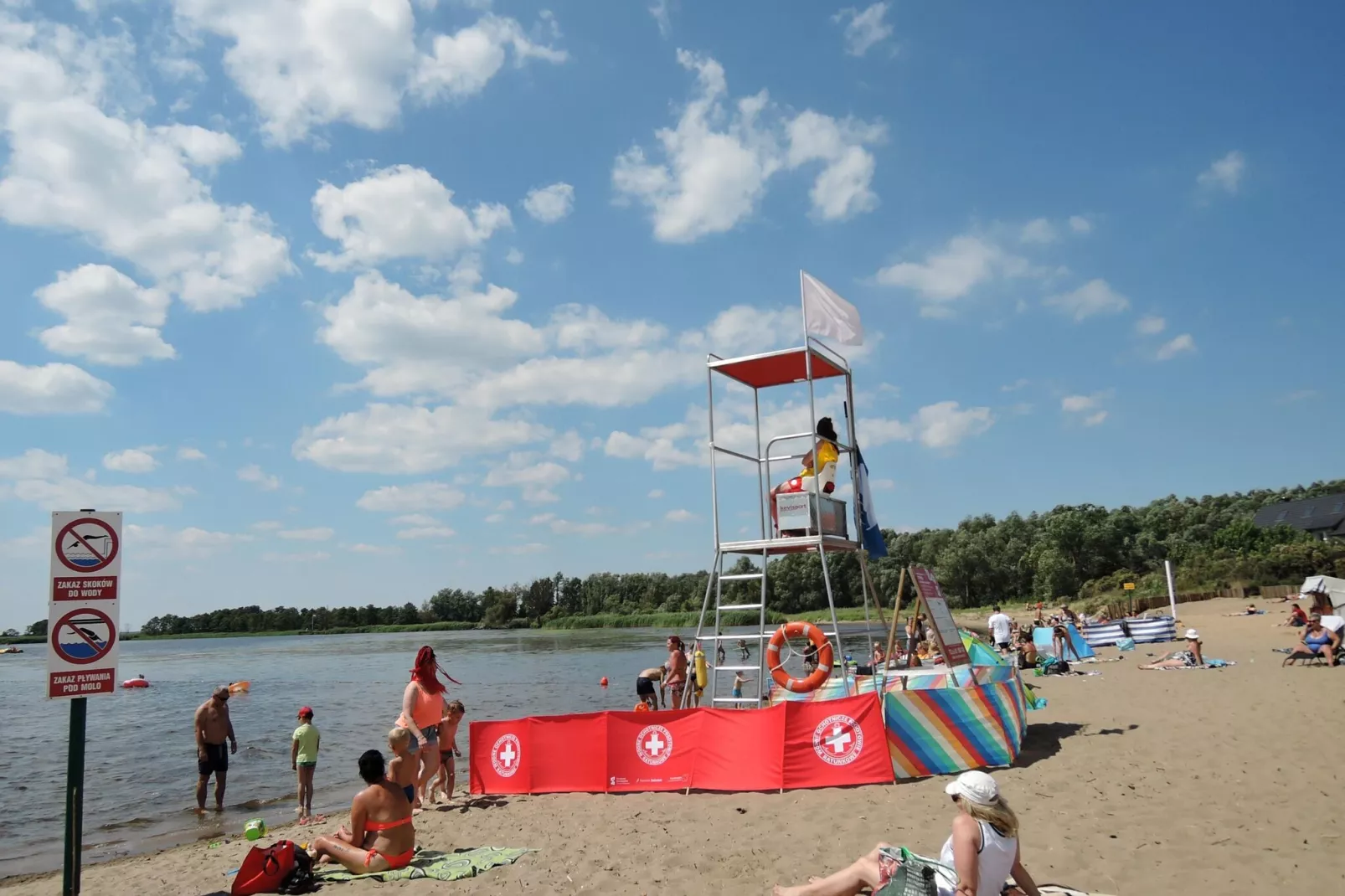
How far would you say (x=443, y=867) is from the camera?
6.79m

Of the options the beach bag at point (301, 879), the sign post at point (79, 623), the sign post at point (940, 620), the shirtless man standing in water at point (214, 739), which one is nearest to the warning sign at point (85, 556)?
the sign post at point (79, 623)

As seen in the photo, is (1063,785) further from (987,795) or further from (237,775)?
(237,775)

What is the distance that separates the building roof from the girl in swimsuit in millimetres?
65007

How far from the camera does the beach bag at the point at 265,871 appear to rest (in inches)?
256

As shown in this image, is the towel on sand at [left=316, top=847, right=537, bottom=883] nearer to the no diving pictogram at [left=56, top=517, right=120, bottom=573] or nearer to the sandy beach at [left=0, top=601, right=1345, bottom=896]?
the sandy beach at [left=0, top=601, right=1345, bottom=896]

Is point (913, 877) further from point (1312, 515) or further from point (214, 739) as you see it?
point (1312, 515)

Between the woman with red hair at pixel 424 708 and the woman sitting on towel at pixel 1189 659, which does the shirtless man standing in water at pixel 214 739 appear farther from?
the woman sitting on towel at pixel 1189 659

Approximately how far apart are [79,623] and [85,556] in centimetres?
47

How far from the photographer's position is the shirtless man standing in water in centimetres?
1145

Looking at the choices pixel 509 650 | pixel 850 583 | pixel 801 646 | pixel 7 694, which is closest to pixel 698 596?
pixel 850 583

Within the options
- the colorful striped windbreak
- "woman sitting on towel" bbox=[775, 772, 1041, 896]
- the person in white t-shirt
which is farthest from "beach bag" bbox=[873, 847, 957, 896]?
the person in white t-shirt

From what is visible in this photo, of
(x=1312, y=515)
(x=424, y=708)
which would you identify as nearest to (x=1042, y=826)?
(x=424, y=708)

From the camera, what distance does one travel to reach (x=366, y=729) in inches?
840

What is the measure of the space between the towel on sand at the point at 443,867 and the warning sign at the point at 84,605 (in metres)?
2.28
